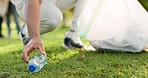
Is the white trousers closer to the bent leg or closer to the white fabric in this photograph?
the bent leg

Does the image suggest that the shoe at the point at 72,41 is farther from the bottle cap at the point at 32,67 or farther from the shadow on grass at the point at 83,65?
the bottle cap at the point at 32,67

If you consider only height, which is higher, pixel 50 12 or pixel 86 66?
pixel 50 12

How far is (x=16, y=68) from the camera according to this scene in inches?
151

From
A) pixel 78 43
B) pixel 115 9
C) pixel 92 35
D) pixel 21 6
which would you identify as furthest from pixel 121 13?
pixel 21 6

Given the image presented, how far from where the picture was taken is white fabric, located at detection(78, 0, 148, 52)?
14.2 feet

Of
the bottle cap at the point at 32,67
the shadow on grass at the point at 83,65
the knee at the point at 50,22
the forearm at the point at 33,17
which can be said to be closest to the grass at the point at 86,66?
the shadow on grass at the point at 83,65

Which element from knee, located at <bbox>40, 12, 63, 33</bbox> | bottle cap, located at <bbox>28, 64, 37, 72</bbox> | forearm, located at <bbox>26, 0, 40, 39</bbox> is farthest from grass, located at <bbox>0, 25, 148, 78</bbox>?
forearm, located at <bbox>26, 0, 40, 39</bbox>

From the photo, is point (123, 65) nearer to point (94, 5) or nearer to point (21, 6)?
point (94, 5)

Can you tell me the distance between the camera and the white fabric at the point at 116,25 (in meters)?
4.34

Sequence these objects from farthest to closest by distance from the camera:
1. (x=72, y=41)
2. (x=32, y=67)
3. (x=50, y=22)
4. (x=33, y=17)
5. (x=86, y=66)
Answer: (x=72, y=41) < (x=50, y=22) < (x=86, y=66) < (x=32, y=67) < (x=33, y=17)

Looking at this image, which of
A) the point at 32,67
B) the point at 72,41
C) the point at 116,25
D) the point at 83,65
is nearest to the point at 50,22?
the point at 72,41

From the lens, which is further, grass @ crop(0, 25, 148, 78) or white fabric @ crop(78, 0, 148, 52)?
white fabric @ crop(78, 0, 148, 52)

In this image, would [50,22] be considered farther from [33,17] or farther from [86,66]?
[33,17]

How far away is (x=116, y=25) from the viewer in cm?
441
